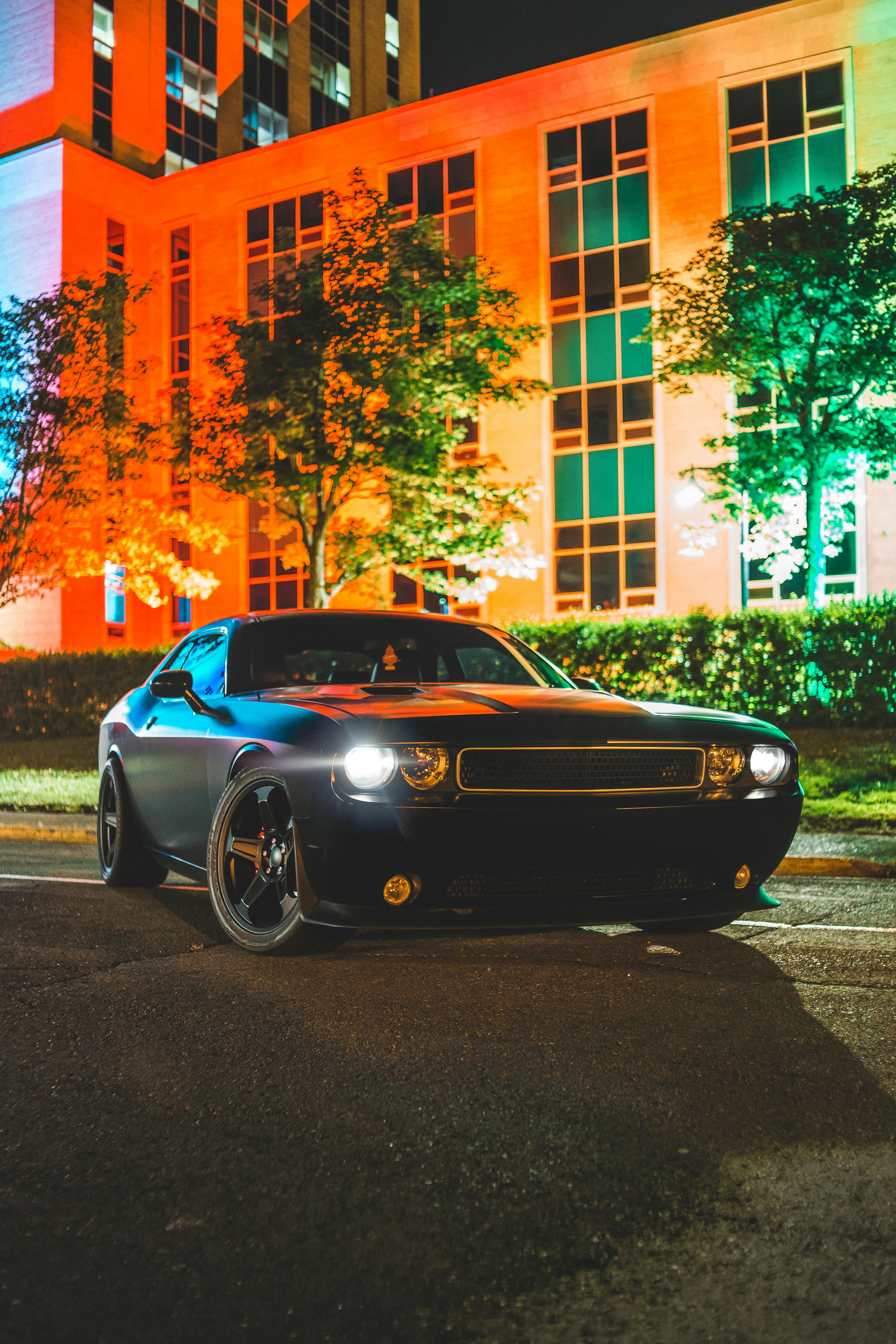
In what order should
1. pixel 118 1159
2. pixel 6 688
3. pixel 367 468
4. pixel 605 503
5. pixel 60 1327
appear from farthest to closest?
pixel 605 503, pixel 6 688, pixel 367 468, pixel 118 1159, pixel 60 1327

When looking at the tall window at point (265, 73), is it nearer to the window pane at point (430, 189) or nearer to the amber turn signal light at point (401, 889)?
the window pane at point (430, 189)

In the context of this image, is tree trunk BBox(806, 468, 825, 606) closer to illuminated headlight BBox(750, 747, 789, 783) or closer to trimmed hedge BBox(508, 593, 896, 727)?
trimmed hedge BBox(508, 593, 896, 727)

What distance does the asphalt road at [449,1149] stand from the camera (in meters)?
2.14

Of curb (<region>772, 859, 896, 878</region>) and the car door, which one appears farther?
curb (<region>772, 859, 896, 878</region>)

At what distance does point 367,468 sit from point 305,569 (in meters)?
13.7

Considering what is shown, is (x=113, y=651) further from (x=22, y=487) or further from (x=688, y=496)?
(x=688, y=496)

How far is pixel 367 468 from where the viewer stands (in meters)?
19.3

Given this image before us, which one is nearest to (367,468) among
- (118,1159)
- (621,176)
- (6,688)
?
(6,688)

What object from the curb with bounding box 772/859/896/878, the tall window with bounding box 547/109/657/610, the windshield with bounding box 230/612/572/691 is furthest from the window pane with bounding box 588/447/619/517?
the windshield with bounding box 230/612/572/691

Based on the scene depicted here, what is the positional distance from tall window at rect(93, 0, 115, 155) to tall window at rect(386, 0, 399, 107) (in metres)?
16.0

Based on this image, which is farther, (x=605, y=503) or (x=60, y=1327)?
(x=605, y=503)

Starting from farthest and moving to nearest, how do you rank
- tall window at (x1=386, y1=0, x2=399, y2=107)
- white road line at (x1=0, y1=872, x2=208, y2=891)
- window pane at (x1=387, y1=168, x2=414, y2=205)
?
tall window at (x1=386, y1=0, x2=399, y2=107) → window pane at (x1=387, y1=168, x2=414, y2=205) → white road line at (x1=0, y1=872, x2=208, y2=891)

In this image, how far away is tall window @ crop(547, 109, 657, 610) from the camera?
28.8 meters

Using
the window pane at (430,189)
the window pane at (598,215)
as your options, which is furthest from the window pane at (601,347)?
the window pane at (430,189)
